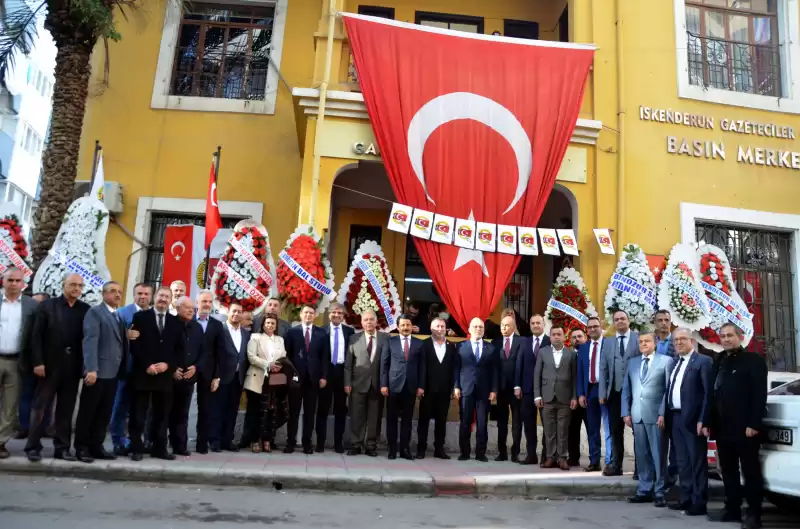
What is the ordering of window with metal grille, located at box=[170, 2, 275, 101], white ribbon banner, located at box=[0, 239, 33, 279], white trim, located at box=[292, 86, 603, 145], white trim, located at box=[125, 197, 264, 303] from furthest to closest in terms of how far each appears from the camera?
window with metal grille, located at box=[170, 2, 275, 101] → white trim, located at box=[125, 197, 264, 303] → white trim, located at box=[292, 86, 603, 145] → white ribbon banner, located at box=[0, 239, 33, 279]

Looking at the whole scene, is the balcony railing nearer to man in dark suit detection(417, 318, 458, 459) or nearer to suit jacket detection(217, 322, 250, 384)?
man in dark suit detection(417, 318, 458, 459)

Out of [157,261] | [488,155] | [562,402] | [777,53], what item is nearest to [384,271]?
[488,155]

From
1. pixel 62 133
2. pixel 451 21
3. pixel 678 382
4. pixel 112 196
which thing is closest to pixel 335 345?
pixel 678 382

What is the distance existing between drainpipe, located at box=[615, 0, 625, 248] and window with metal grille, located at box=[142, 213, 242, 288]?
6.93m

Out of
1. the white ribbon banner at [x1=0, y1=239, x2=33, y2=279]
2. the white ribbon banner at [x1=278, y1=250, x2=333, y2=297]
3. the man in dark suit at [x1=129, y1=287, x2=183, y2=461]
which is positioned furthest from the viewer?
the white ribbon banner at [x1=0, y1=239, x2=33, y2=279]

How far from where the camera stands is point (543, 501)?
691 centimetres

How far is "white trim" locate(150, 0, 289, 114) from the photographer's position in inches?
495

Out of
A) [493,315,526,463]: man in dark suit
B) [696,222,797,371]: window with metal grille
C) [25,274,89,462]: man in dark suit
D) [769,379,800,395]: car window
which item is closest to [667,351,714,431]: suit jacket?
[769,379,800,395]: car window

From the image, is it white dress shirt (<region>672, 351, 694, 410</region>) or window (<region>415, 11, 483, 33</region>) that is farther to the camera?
window (<region>415, 11, 483, 33</region>)

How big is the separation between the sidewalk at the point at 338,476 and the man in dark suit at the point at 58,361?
257mm

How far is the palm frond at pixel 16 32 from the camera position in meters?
11.3

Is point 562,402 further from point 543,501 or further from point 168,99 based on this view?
point 168,99

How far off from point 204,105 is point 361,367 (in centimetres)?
666

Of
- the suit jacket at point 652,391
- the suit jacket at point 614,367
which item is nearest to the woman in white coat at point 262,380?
the suit jacket at point 614,367
